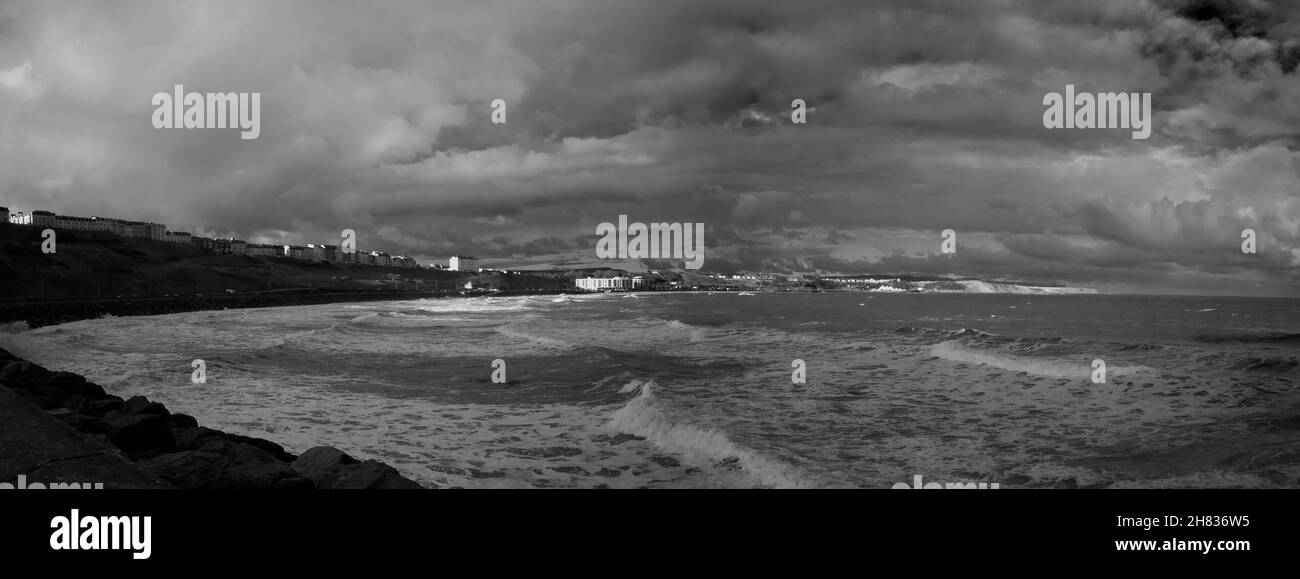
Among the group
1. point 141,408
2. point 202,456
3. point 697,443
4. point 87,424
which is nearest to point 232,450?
point 202,456

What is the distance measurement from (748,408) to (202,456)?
11.4m

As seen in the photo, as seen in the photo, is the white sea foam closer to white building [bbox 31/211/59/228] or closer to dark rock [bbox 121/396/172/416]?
dark rock [bbox 121/396/172/416]

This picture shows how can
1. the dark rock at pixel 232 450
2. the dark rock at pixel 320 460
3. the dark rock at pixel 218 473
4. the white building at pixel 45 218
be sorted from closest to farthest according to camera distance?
the dark rock at pixel 218 473
the dark rock at pixel 320 460
the dark rock at pixel 232 450
the white building at pixel 45 218

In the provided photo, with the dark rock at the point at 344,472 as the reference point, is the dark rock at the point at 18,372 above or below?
above

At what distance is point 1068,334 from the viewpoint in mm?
44219

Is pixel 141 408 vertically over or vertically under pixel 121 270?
under

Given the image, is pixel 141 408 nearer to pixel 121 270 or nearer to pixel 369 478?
pixel 369 478

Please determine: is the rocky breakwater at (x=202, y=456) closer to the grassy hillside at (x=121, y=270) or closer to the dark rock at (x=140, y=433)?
the dark rock at (x=140, y=433)

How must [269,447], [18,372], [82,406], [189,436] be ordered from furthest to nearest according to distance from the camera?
[18,372], [82,406], [269,447], [189,436]

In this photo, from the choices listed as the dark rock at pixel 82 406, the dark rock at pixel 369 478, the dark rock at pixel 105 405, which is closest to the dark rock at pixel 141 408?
the dark rock at pixel 82 406

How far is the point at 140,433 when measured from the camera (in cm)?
A: 931

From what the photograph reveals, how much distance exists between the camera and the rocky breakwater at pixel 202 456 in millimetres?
7391
